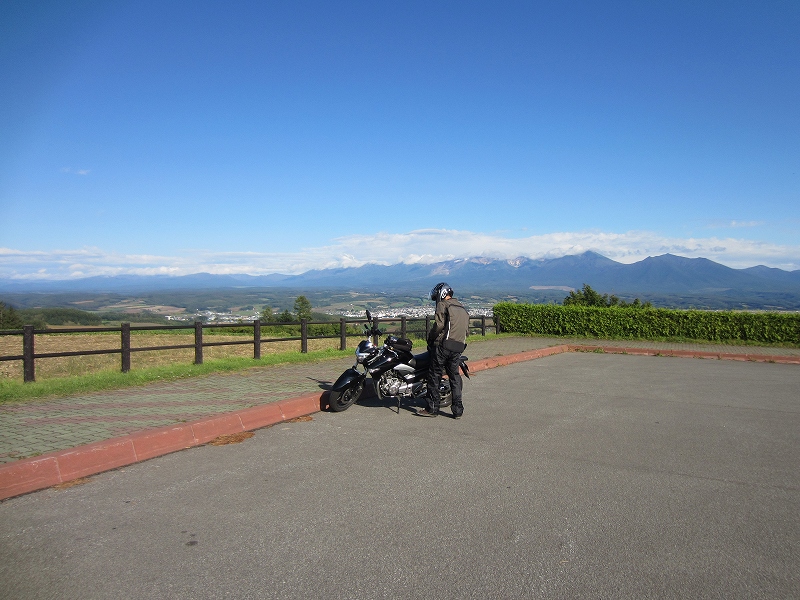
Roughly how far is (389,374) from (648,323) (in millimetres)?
18367

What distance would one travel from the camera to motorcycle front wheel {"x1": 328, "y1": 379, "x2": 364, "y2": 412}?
26.9 ft

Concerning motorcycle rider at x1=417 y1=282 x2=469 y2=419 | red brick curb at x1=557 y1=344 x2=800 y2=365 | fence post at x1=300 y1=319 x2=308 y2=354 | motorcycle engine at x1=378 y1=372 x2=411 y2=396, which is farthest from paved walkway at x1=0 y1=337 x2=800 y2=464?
red brick curb at x1=557 y1=344 x2=800 y2=365

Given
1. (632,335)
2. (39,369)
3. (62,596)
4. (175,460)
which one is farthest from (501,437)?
(632,335)

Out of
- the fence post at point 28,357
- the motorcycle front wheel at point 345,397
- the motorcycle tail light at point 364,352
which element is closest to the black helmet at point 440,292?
the motorcycle tail light at point 364,352

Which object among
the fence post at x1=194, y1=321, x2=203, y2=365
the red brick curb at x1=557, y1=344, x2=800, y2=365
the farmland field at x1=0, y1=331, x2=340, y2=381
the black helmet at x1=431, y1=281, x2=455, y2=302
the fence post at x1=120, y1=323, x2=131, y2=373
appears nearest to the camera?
the black helmet at x1=431, y1=281, x2=455, y2=302

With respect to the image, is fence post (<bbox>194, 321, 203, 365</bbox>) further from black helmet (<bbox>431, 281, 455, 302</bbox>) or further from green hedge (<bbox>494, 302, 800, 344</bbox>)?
green hedge (<bbox>494, 302, 800, 344</bbox>)

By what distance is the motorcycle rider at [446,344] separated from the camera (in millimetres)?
8125

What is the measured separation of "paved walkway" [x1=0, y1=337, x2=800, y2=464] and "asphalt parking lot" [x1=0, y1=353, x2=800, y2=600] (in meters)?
0.89

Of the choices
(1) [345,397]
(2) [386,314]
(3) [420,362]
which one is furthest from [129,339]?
(2) [386,314]

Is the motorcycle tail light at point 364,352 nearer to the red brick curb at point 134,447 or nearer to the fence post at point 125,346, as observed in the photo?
Answer: the red brick curb at point 134,447

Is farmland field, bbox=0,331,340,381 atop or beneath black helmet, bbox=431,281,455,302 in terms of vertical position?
beneath

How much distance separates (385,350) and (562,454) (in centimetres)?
327

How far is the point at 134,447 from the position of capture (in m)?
5.84

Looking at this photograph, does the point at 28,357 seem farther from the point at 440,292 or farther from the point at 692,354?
the point at 692,354
